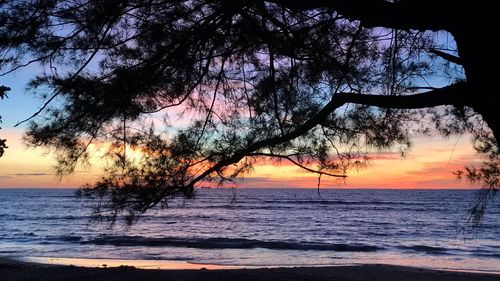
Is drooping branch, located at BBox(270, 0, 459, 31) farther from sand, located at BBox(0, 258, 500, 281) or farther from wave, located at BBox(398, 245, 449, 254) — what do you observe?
wave, located at BBox(398, 245, 449, 254)

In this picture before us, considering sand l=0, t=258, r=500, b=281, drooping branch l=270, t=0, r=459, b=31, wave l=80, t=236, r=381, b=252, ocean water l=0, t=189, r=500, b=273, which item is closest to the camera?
drooping branch l=270, t=0, r=459, b=31

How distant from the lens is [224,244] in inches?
655

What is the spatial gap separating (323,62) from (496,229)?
20.6 metres

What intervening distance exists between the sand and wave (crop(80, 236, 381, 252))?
519 centimetres

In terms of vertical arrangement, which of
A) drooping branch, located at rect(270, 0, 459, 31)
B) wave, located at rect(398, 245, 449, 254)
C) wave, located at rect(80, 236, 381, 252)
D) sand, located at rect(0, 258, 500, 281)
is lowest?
wave, located at rect(398, 245, 449, 254)

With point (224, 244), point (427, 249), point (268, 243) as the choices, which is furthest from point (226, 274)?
point (427, 249)

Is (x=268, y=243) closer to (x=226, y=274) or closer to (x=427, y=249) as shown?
(x=427, y=249)

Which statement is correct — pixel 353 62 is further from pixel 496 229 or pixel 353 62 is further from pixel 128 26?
pixel 496 229

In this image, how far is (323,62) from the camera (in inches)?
142

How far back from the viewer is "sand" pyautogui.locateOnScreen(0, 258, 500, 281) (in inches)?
314

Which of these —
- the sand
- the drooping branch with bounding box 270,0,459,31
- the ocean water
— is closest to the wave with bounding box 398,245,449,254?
the ocean water

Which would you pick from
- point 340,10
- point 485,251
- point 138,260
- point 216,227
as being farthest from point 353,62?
point 216,227

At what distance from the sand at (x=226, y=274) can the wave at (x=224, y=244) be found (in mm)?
5193

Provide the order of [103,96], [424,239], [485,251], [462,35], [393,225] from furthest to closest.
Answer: [393,225], [424,239], [485,251], [103,96], [462,35]
